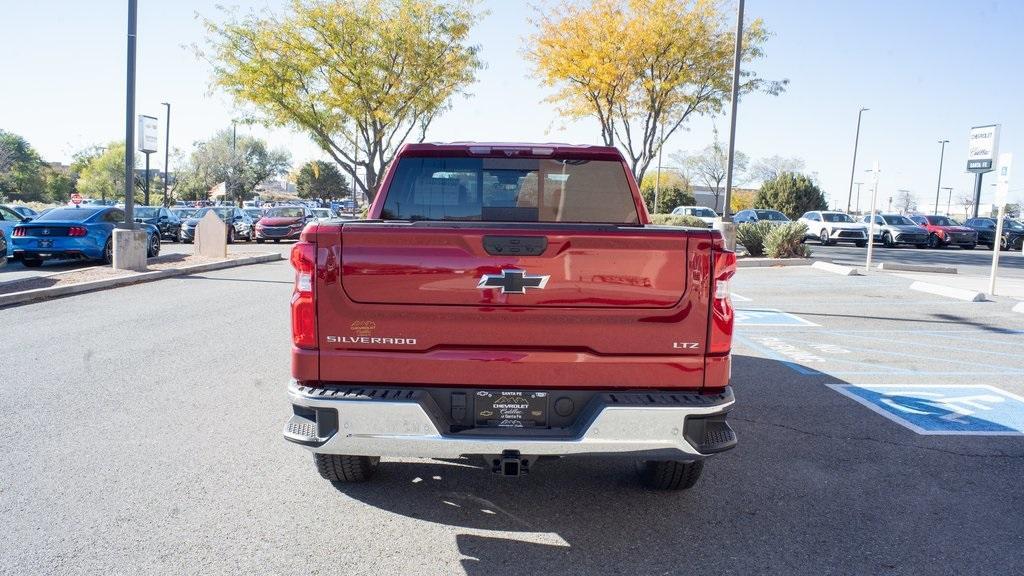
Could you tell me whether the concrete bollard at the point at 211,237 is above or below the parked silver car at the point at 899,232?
below

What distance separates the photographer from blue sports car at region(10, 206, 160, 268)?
1720cm

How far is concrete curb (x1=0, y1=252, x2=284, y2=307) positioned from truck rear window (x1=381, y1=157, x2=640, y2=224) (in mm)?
9502

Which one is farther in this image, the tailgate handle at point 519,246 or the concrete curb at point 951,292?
the concrete curb at point 951,292

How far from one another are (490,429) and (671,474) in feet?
4.25

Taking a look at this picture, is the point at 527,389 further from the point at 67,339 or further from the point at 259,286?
the point at 259,286

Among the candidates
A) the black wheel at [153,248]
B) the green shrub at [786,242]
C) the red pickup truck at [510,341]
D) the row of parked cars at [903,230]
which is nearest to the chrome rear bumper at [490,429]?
the red pickup truck at [510,341]

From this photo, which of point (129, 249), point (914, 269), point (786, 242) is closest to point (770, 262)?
point (786, 242)

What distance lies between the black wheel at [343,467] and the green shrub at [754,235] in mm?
20002

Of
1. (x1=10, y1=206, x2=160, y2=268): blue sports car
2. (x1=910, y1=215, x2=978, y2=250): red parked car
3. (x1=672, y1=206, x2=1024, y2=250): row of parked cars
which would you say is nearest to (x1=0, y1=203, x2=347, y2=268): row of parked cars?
(x1=10, y1=206, x2=160, y2=268): blue sports car

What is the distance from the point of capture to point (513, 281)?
3.37m

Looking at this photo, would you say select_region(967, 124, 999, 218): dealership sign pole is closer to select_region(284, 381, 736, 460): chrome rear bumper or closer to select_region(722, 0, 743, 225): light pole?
select_region(722, 0, 743, 225): light pole

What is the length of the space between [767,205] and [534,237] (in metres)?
55.7

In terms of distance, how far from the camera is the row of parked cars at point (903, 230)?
3428 centimetres

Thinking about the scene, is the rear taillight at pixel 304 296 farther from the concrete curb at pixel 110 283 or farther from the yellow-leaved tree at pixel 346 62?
the yellow-leaved tree at pixel 346 62
